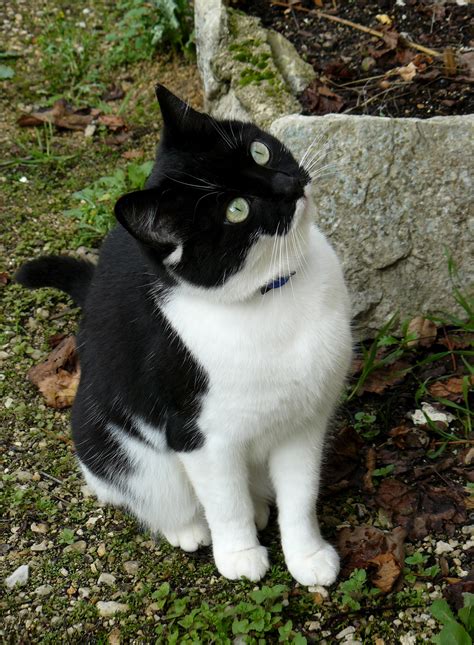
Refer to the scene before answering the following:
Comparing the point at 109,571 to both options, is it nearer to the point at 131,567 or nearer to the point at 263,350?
the point at 131,567

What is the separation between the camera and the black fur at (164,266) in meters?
2.05

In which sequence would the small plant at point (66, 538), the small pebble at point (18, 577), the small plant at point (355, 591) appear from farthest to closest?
A: 1. the small plant at point (66, 538)
2. the small pebble at point (18, 577)
3. the small plant at point (355, 591)

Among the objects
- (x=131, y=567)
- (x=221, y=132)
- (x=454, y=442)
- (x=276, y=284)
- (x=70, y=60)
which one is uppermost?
(x=221, y=132)

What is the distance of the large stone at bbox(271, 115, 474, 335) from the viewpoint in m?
3.08

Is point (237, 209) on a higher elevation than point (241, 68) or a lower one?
higher

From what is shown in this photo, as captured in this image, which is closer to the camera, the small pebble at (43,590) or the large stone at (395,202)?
the small pebble at (43,590)

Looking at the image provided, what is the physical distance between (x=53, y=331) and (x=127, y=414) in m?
1.15

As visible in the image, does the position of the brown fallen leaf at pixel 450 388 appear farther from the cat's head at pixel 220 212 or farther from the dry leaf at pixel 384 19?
the dry leaf at pixel 384 19

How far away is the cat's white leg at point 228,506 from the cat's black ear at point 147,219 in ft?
1.94

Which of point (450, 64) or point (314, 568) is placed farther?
point (450, 64)

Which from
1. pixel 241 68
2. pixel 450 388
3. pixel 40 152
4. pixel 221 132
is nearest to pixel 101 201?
pixel 40 152

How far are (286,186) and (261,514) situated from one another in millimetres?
1233

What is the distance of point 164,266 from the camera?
2121 mm

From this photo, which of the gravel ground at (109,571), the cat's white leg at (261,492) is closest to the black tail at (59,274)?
the gravel ground at (109,571)
